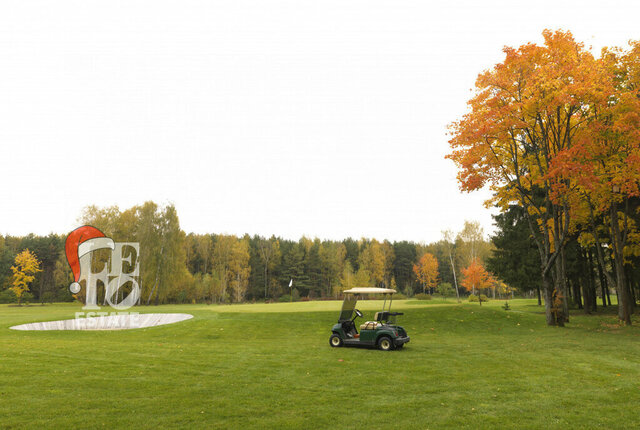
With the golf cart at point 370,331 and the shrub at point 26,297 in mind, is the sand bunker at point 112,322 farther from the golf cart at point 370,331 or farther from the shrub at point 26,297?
the shrub at point 26,297

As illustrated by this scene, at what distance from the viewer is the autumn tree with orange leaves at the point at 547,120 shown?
58.1ft

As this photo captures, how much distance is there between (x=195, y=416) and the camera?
255 inches

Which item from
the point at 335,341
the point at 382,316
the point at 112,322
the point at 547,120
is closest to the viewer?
the point at 382,316

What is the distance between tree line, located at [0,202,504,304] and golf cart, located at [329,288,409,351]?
37734mm

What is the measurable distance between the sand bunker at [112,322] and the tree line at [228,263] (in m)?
17.5

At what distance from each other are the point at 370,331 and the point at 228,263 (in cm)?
5663

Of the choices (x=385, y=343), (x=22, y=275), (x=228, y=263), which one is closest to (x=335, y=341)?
(x=385, y=343)

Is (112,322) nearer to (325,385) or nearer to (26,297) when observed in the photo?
(325,385)

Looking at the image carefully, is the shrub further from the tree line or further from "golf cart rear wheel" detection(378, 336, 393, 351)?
"golf cart rear wheel" detection(378, 336, 393, 351)

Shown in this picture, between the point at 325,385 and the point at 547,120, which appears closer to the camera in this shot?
the point at 325,385

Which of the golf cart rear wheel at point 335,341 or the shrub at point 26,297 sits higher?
the golf cart rear wheel at point 335,341

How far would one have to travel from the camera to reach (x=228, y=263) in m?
67.4

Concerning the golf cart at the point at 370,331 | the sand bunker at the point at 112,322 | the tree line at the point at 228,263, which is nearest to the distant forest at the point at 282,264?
the tree line at the point at 228,263

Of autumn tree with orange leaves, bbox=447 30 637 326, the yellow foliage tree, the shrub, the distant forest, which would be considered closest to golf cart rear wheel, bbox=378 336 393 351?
autumn tree with orange leaves, bbox=447 30 637 326
